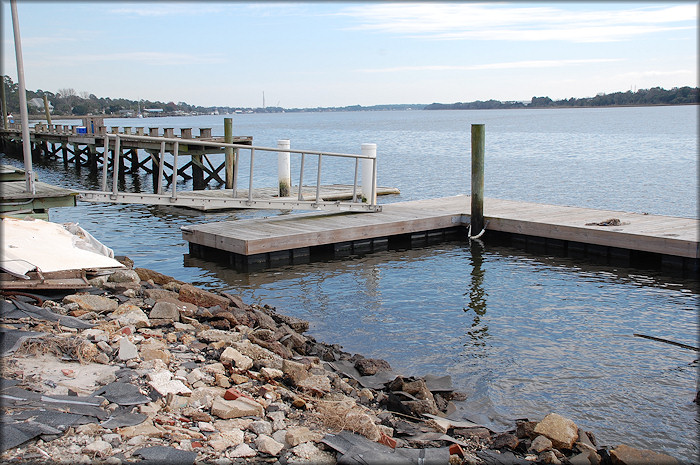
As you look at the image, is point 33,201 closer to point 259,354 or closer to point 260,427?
point 259,354

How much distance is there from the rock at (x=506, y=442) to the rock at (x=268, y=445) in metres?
1.86

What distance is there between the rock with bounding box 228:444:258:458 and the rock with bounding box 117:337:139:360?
180cm

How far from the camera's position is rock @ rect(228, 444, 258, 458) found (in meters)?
4.34

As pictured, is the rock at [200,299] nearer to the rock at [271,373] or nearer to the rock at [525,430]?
the rock at [271,373]

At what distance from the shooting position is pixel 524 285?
447 inches

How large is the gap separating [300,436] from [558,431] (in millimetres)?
2207

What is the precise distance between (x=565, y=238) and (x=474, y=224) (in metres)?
2.22

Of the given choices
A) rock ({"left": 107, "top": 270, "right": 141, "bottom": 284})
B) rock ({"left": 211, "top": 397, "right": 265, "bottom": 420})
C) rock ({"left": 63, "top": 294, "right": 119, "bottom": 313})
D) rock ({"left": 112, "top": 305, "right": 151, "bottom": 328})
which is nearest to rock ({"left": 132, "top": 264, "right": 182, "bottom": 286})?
rock ({"left": 107, "top": 270, "right": 141, "bottom": 284})

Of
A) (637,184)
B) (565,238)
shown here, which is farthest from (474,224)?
(637,184)

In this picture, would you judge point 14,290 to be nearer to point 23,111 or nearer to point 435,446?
point 23,111

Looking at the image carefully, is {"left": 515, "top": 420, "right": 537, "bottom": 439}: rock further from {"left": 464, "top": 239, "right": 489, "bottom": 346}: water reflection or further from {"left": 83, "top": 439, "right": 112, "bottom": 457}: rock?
{"left": 83, "top": 439, "right": 112, "bottom": 457}: rock

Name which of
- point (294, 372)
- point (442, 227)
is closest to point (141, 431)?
point (294, 372)

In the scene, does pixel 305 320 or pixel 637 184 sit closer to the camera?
pixel 305 320

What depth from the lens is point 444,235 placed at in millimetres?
15180
